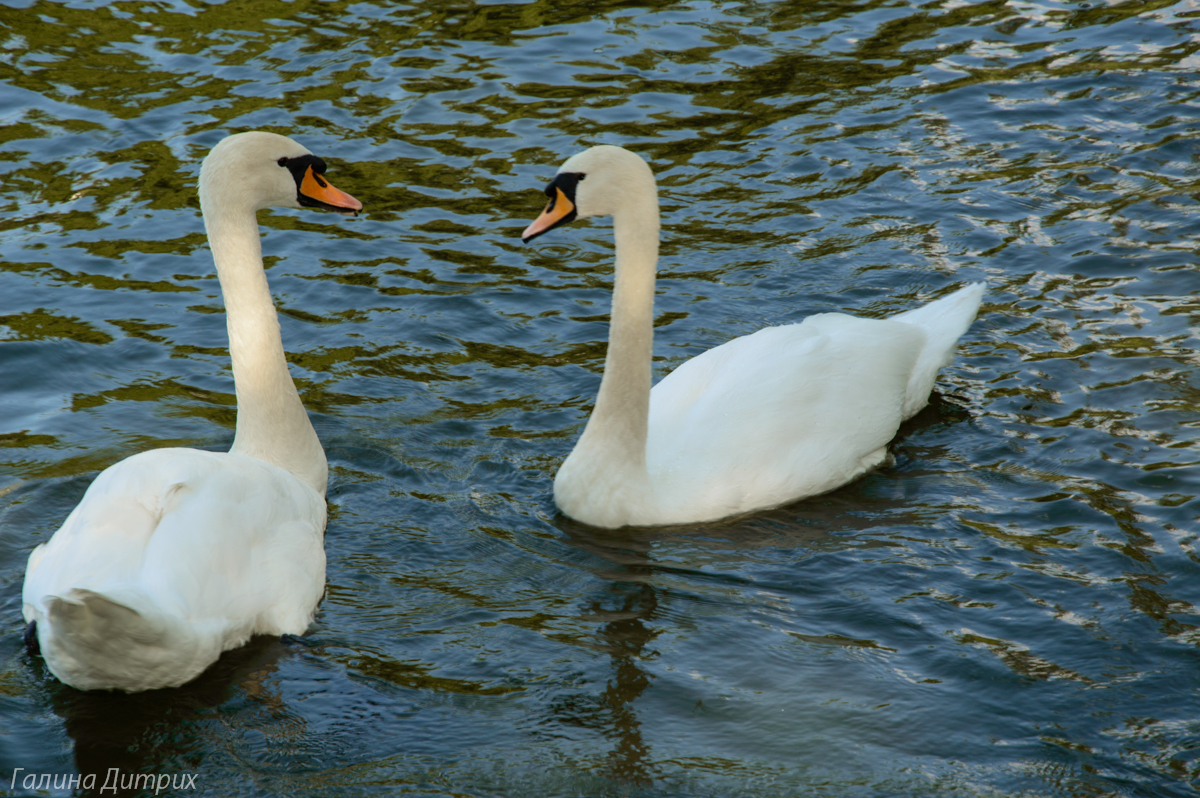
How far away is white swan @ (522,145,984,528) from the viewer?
251 inches

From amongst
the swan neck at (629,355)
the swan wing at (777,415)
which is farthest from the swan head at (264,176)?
the swan wing at (777,415)

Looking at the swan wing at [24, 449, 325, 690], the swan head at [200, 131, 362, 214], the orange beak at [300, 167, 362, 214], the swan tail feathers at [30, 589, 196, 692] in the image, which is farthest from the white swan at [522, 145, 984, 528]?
the swan tail feathers at [30, 589, 196, 692]

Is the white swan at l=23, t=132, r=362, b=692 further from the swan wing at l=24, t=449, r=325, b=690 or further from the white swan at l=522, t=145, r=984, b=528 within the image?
the white swan at l=522, t=145, r=984, b=528

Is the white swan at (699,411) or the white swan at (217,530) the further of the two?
the white swan at (699,411)

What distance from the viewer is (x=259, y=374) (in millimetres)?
6527

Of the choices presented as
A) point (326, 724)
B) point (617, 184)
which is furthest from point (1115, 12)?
point (326, 724)

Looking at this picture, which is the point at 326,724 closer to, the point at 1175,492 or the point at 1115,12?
the point at 1175,492

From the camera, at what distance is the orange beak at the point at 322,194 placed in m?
6.49

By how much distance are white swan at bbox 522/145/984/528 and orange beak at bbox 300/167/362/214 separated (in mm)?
922

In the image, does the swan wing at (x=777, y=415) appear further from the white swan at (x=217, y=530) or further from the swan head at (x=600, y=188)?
the white swan at (x=217, y=530)

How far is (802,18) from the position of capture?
13.6 m

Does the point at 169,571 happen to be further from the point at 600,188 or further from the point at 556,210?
the point at 600,188

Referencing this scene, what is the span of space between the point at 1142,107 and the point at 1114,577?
6693 millimetres

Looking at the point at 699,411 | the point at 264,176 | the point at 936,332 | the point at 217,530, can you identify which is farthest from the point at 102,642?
the point at 936,332
